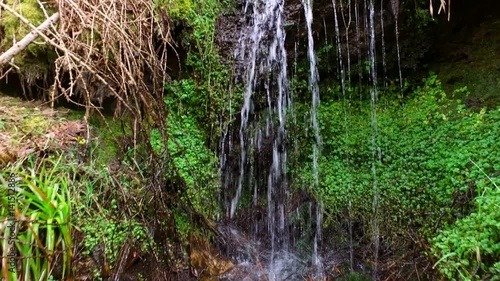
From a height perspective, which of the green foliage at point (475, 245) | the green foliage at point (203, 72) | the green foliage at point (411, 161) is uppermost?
the green foliage at point (203, 72)

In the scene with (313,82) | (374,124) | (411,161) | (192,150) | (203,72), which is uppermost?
(203,72)

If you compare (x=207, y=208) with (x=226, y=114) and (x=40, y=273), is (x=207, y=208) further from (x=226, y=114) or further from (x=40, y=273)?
(x=40, y=273)

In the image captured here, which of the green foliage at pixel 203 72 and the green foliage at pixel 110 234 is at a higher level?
the green foliage at pixel 203 72

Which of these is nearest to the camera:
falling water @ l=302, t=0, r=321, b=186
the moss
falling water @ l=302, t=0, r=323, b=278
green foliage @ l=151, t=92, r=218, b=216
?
the moss

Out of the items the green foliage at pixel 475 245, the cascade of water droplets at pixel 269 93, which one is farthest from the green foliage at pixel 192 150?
the green foliage at pixel 475 245

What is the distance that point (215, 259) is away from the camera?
3225 mm

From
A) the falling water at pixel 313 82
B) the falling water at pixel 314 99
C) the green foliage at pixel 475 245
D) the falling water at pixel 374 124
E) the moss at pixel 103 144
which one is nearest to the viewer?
the green foliage at pixel 475 245

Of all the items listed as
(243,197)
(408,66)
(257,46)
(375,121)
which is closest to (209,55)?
(257,46)

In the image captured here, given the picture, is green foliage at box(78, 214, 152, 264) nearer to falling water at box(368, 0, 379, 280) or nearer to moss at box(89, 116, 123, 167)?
moss at box(89, 116, 123, 167)

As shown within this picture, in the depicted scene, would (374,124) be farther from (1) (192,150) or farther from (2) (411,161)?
(1) (192,150)

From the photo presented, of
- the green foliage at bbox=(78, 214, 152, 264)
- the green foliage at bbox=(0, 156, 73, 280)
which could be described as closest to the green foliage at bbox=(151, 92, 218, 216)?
the green foliage at bbox=(78, 214, 152, 264)

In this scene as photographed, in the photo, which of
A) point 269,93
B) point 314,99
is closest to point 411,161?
point 314,99

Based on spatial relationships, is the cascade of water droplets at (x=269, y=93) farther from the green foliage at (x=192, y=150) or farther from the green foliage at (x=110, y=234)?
the green foliage at (x=110, y=234)

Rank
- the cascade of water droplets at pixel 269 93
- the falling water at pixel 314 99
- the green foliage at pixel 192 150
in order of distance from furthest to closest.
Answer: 1. the cascade of water droplets at pixel 269 93
2. the falling water at pixel 314 99
3. the green foliage at pixel 192 150
